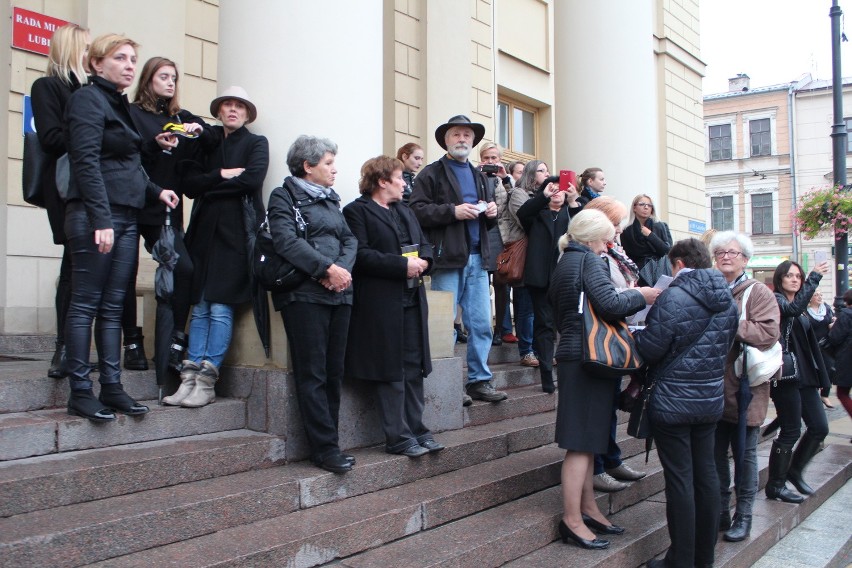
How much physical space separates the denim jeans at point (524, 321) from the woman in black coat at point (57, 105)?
393 centimetres

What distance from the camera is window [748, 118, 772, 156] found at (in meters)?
42.4

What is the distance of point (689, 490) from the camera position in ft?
13.2

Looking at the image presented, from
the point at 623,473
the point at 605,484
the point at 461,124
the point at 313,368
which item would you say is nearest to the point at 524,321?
the point at 461,124

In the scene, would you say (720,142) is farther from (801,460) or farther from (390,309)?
(390,309)

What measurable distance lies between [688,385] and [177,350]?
273 cm

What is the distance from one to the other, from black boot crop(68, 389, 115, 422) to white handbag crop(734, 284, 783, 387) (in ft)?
11.5

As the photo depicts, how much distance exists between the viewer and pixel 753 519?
5422 millimetres

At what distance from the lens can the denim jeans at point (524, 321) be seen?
6945mm

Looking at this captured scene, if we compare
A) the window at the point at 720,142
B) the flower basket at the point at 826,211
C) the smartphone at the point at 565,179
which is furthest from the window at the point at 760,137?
the smartphone at the point at 565,179

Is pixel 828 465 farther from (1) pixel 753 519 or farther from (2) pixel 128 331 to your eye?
(2) pixel 128 331

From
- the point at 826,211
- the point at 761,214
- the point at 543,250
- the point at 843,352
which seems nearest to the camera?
the point at 543,250

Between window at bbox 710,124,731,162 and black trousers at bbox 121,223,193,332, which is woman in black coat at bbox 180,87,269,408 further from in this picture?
window at bbox 710,124,731,162

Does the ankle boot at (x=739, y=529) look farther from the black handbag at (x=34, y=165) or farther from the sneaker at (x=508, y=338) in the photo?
the black handbag at (x=34, y=165)

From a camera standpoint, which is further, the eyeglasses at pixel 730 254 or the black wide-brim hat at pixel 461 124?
the black wide-brim hat at pixel 461 124
